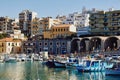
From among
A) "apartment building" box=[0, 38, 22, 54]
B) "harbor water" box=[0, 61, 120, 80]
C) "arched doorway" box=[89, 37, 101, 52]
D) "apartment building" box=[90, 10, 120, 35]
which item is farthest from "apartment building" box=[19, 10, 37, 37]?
"harbor water" box=[0, 61, 120, 80]

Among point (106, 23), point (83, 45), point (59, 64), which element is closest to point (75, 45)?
point (83, 45)

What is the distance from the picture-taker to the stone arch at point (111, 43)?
77.9 m

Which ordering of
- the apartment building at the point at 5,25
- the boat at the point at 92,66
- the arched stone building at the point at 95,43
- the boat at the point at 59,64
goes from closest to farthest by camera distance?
the boat at the point at 92,66
the boat at the point at 59,64
the arched stone building at the point at 95,43
the apartment building at the point at 5,25

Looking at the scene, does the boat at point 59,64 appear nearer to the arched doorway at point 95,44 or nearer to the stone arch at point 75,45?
the arched doorway at point 95,44

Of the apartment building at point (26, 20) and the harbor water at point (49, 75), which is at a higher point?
the apartment building at point (26, 20)

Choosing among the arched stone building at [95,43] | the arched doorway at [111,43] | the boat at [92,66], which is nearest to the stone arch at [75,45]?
the arched stone building at [95,43]

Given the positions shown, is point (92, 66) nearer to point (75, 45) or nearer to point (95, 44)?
point (95, 44)

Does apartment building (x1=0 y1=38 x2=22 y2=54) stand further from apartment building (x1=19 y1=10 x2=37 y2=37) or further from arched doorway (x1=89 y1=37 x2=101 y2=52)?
arched doorway (x1=89 y1=37 x2=101 y2=52)

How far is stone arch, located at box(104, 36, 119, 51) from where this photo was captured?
7788 centimetres

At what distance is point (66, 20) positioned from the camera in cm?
11825

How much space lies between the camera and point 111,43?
80.6 meters

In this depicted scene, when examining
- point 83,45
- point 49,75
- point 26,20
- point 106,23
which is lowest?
point 49,75

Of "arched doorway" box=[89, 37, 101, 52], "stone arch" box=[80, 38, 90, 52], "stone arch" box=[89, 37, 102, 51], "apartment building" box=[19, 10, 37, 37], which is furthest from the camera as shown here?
"apartment building" box=[19, 10, 37, 37]

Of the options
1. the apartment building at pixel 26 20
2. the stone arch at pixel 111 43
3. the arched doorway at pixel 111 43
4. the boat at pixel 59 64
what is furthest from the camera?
the apartment building at pixel 26 20
